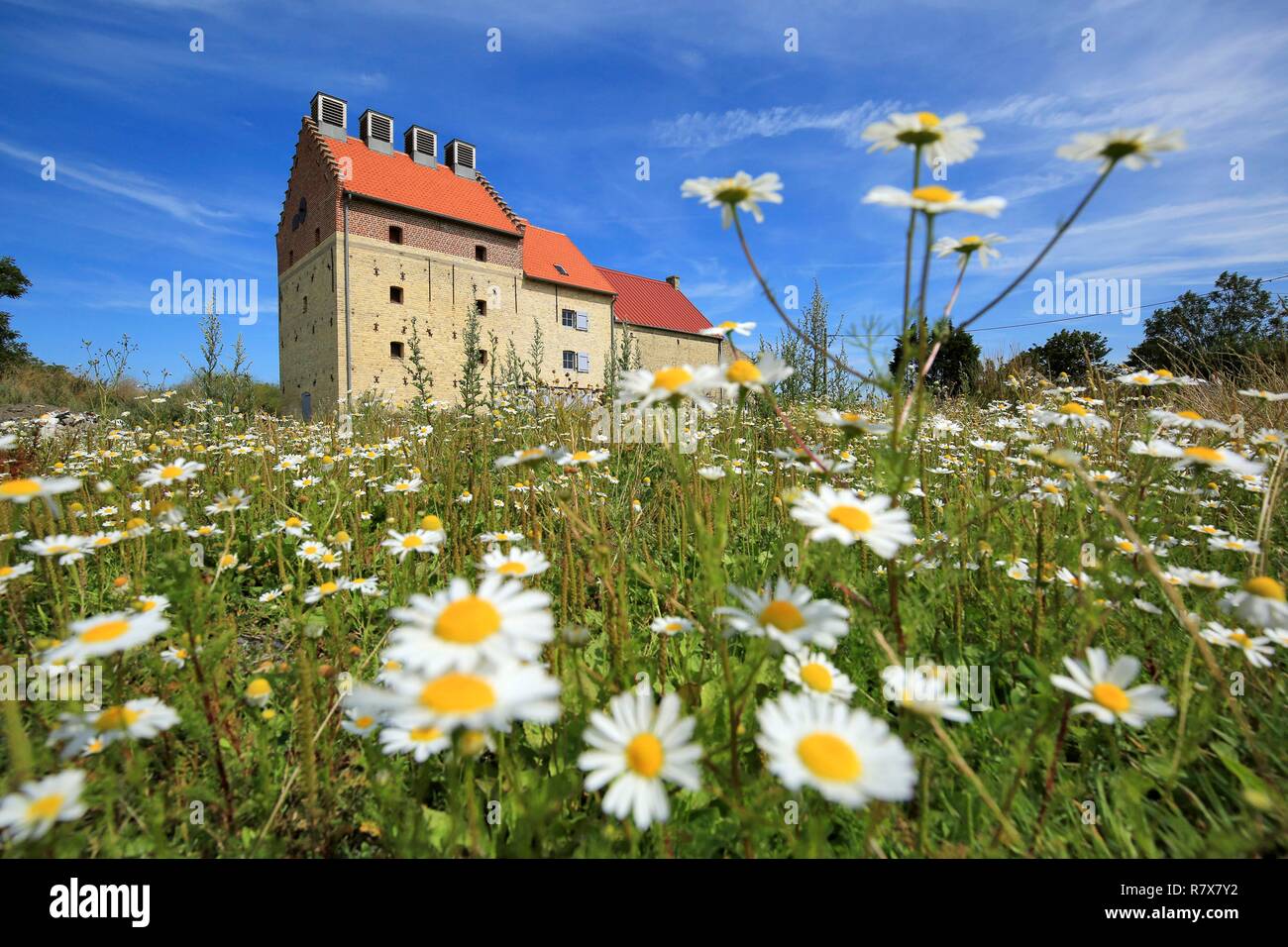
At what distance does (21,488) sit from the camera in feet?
4.64

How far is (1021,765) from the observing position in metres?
0.97

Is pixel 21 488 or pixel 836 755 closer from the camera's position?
pixel 836 755

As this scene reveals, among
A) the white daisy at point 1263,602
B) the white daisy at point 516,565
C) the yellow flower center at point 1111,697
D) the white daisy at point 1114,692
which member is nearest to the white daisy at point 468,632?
the white daisy at point 516,565

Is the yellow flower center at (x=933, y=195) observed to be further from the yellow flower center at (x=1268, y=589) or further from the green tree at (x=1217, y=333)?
the green tree at (x=1217, y=333)

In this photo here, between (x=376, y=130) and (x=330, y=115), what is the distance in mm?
1769

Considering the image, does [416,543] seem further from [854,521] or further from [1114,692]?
[1114,692]

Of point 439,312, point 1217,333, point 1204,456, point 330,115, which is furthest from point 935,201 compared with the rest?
point 330,115

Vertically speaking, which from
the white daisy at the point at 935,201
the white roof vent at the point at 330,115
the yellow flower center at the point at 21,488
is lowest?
the yellow flower center at the point at 21,488

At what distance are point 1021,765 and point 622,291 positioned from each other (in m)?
34.8

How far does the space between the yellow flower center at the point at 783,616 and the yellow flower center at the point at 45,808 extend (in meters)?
1.06

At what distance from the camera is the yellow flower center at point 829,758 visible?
68cm
